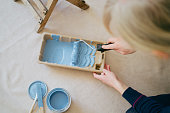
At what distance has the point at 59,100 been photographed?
0.84m

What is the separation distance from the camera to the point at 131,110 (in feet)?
2.63

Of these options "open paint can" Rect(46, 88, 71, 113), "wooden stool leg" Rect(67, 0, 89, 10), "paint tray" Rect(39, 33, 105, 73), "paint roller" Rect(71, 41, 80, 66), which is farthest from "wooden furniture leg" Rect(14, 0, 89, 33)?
"open paint can" Rect(46, 88, 71, 113)

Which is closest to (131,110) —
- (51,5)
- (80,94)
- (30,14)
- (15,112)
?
(80,94)

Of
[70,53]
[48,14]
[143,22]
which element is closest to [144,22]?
[143,22]

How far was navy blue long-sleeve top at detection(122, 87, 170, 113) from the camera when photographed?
70cm

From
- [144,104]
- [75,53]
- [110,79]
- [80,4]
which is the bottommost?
[144,104]

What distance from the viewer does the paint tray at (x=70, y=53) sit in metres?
0.91

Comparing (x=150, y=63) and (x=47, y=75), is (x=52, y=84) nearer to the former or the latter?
(x=47, y=75)

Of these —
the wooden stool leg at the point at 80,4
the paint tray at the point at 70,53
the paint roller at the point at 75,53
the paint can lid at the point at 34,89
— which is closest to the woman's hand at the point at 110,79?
the paint tray at the point at 70,53

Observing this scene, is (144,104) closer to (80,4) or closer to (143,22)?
(143,22)

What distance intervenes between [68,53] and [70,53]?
1 cm

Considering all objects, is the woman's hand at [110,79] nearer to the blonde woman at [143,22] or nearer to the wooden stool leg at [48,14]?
the blonde woman at [143,22]

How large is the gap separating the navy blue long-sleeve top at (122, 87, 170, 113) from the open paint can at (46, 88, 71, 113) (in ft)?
1.08

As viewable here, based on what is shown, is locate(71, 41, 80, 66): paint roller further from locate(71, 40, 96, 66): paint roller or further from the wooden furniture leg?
the wooden furniture leg
